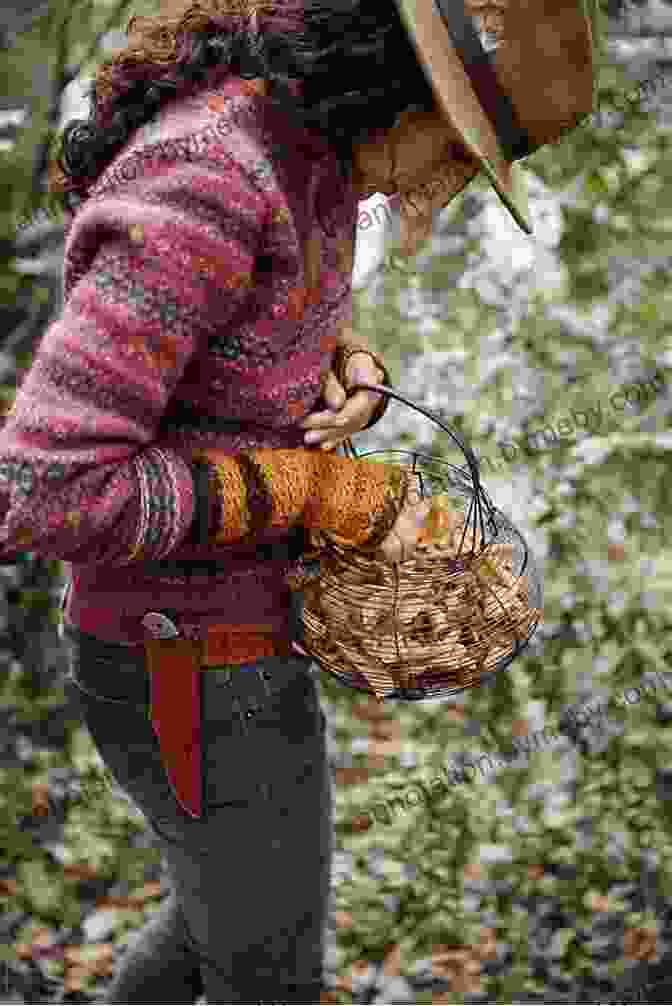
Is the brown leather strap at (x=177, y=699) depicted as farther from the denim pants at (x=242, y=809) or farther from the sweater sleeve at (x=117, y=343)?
the sweater sleeve at (x=117, y=343)

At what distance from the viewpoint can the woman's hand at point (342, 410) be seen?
4.11ft

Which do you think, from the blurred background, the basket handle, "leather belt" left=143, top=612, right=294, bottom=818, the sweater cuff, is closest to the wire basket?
the basket handle

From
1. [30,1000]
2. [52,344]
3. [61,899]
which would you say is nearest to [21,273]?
[61,899]

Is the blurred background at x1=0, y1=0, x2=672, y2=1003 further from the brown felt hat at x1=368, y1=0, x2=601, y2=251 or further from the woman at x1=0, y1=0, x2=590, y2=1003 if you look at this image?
the brown felt hat at x1=368, y1=0, x2=601, y2=251

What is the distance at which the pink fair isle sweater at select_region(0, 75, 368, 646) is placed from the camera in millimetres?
953

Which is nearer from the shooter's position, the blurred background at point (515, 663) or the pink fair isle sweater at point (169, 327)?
the pink fair isle sweater at point (169, 327)

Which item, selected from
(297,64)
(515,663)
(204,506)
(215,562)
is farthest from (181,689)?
(515,663)

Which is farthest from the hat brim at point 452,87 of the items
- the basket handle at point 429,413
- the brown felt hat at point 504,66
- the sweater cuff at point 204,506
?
the sweater cuff at point 204,506

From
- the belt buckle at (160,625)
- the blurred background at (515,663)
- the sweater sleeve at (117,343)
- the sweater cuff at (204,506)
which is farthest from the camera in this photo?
the blurred background at (515,663)

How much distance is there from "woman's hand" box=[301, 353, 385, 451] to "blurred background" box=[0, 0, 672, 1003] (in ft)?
3.56

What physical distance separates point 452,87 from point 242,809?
0.78 m

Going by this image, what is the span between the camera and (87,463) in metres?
0.96

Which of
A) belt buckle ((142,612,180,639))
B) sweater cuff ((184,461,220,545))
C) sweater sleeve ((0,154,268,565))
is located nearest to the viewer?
sweater sleeve ((0,154,268,565))

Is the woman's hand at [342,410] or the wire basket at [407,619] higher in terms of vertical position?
the woman's hand at [342,410]
